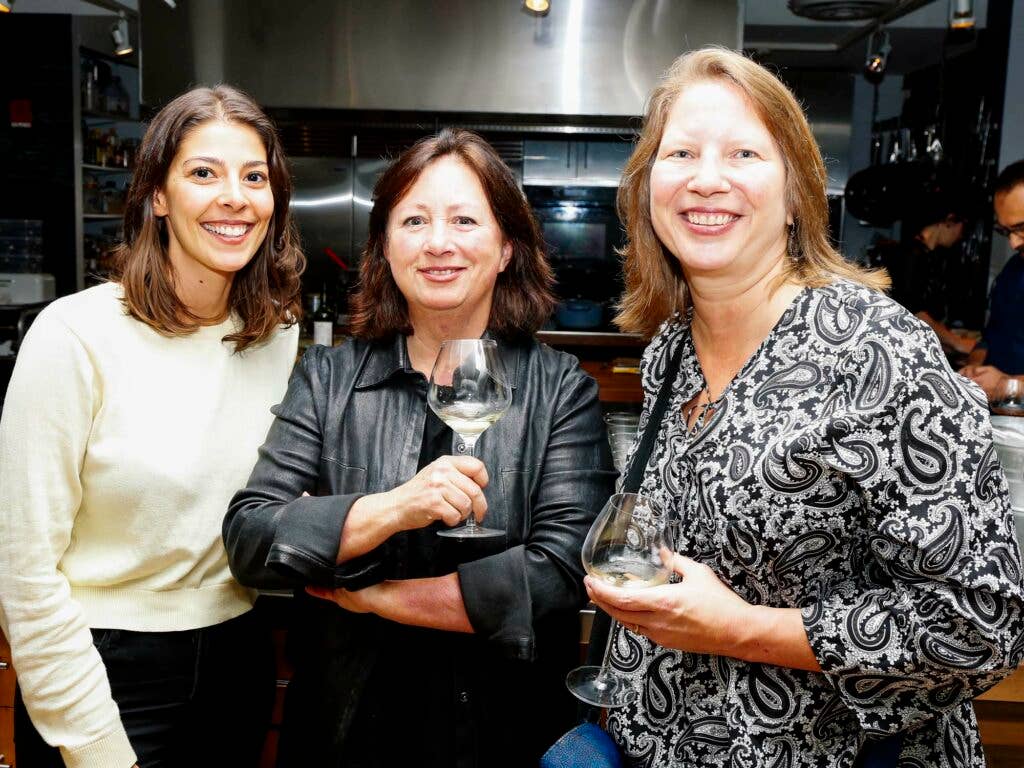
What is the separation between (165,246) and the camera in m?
1.79

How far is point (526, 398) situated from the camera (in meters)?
1.66

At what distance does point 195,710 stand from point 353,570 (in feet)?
1.55

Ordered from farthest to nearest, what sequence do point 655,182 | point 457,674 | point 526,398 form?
point 526,398, point 457,674, point 655,182

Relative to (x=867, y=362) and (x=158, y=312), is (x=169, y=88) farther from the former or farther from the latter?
(x=867, y=362)

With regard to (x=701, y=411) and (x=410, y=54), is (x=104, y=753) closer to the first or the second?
(x=701, y=411)

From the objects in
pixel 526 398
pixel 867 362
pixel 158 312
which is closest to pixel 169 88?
pixel 158 312

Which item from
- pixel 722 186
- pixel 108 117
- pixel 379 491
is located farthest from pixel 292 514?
pixel 108 117

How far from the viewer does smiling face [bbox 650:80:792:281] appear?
→ 138 centimetres

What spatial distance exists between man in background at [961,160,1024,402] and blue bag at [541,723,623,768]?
288 centimetres

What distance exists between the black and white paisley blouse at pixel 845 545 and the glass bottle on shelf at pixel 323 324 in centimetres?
402

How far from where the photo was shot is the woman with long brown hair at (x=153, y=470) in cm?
154

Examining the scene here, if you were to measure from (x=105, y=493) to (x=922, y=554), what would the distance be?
1291 mm

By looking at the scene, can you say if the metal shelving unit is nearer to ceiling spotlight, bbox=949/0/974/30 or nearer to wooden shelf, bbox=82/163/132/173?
wooden shelf, bbox=82/163/132/173

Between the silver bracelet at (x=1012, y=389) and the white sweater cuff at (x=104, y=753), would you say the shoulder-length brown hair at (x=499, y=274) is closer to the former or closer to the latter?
the white sweater cuff at (x=104, y=753)
